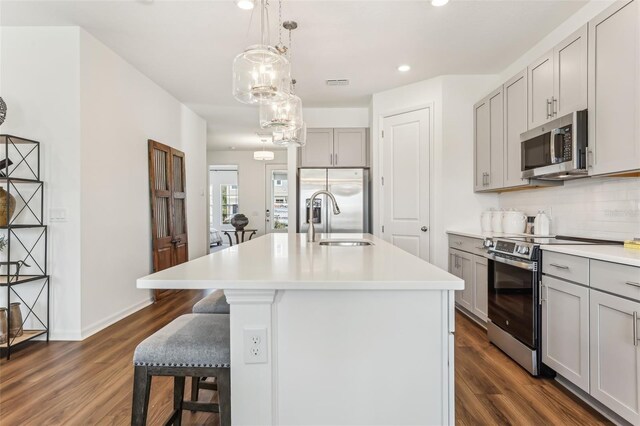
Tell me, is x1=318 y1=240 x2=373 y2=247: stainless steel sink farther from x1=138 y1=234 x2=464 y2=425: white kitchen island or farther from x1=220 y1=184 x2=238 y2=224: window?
x1=220 y1=184 x2=238 y2=224: window

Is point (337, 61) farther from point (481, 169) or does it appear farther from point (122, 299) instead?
point (122, 299)

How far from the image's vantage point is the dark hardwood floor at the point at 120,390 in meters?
1.91

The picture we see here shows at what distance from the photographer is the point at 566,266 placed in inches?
84.0

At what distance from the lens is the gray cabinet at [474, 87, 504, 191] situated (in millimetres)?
3578

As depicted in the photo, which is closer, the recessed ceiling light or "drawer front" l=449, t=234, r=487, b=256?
the recessed ceiling light

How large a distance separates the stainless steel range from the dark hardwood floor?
0.39 feet

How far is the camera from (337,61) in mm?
3877

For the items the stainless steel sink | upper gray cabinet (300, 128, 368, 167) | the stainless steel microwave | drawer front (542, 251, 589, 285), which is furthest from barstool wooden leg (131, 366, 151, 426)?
upper gray cabinet (300, 128, 368, 167)

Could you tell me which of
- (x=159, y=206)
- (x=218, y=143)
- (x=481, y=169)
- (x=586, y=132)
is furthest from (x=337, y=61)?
(x=218, y=143)

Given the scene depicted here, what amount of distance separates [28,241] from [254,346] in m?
2.99

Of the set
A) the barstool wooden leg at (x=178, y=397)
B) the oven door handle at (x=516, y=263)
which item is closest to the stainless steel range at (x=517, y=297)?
the oven door handle at (x=516, y=263)

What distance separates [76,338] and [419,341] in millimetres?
3109

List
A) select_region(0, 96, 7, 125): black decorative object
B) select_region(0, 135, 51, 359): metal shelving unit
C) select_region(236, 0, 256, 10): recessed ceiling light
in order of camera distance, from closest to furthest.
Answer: select_region(236, 0, 256, 10): recessed ceiling light, select_region(0, 96, 7, 125): black decorative object, select_region(0, 135, 51, 359): metal shelving unit

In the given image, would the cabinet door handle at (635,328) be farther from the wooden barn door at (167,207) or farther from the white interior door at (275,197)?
the white interior door at (275,197)
